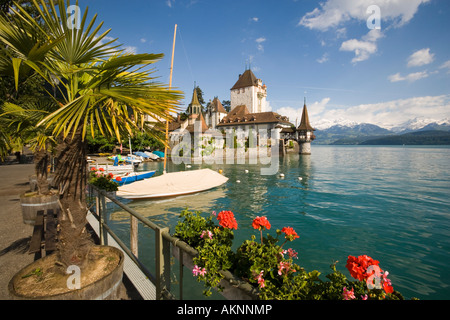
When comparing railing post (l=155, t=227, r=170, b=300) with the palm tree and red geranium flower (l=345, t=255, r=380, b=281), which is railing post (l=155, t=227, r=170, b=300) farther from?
red geranium flower (l=345, t=255, r=380, b=281)

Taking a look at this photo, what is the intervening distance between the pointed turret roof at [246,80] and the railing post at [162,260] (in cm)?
8814

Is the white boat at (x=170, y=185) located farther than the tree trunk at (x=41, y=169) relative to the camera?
Yes

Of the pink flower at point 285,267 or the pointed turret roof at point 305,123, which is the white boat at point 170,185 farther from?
the pointed turret roof at point 305,123

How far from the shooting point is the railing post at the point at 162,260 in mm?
2910

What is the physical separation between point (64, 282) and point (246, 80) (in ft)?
301

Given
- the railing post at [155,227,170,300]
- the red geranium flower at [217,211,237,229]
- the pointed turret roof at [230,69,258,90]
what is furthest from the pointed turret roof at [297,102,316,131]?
the railing post at [155,227,170,300]

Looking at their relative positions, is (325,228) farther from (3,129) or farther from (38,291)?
(3,129)

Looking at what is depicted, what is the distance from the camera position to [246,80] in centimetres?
8788

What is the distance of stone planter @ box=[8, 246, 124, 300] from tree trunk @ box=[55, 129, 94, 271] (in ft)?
0.65

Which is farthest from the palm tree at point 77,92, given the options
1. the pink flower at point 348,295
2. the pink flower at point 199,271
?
the pink flower at point 348,295

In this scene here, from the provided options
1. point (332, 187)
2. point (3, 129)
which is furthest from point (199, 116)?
point (3, 129)

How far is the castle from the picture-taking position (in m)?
70.0

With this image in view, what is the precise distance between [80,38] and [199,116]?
215 ft

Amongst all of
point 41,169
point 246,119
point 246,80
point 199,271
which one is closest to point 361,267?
point 199,271
